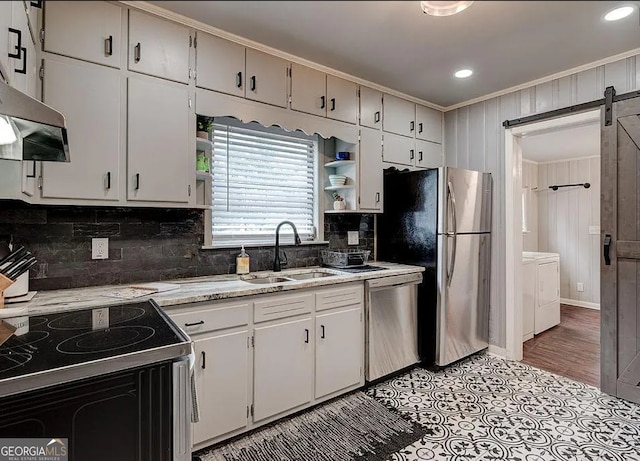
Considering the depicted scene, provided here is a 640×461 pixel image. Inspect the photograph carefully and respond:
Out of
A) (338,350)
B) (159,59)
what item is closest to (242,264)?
(338,350)

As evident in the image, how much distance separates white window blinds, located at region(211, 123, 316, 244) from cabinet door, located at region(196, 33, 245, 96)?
41 centimetres

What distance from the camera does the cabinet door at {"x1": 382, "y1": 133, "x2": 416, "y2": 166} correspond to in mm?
2876

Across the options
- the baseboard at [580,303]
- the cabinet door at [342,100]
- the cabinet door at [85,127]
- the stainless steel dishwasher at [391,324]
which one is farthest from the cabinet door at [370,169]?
the baseboard at [580,303]

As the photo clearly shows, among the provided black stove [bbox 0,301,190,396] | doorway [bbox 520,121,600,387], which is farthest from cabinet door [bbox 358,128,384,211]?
black stove [bbox 0,301,190,396]

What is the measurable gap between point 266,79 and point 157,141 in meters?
0.80

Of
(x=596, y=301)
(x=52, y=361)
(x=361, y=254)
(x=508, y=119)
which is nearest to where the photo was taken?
(x=52, y=361)

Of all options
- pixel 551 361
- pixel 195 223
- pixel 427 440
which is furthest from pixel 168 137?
pixel 551 361

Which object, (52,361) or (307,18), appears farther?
(52,361)

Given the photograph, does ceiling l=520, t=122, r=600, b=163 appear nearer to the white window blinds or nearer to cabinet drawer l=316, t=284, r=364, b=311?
the white window blinds

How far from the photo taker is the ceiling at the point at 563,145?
363 centimetres

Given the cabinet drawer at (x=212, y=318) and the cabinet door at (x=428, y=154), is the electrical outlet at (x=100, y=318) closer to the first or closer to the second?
the cabinet drawer at (x=212, y=318)

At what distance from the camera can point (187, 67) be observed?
1815 mm

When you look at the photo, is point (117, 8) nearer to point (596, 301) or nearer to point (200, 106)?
point (200, 106)

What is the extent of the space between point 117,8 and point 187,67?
5.24 ft
